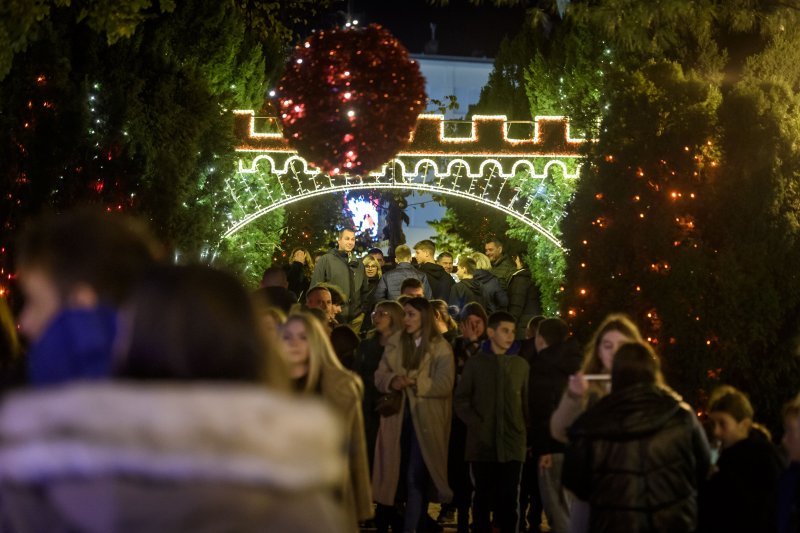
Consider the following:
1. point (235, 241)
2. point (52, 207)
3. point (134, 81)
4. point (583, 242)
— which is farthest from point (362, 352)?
point (235, 241)

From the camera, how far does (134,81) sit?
13531mm

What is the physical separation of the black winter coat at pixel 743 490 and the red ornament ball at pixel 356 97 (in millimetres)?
5904

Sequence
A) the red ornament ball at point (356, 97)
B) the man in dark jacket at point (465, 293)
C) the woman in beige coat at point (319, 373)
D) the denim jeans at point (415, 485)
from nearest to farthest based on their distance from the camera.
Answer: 1. the woman in beige coat at point (319, 373)
2. the denim jeans at point (415, 485)
3. the red ornament ball at point (356, 97)
4. the man in dark jacket at point (465, 293)

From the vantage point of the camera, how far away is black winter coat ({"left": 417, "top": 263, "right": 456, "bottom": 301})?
1731 centimetres

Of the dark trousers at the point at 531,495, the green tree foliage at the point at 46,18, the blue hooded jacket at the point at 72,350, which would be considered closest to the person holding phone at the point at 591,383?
→ the dark trousers at the point at 531,495

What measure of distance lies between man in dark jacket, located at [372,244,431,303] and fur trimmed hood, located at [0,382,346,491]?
536 inches

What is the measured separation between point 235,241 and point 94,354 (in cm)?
1556

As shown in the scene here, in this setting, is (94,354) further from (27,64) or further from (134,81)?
(134,81)

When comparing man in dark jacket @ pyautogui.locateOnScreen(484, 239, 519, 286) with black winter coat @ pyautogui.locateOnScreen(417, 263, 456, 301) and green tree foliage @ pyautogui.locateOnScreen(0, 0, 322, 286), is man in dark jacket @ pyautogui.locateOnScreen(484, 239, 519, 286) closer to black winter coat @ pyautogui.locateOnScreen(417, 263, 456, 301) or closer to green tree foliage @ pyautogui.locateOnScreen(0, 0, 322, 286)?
black winter coat @ pyautogui.locateOnScreen(417, 263, 456, 301)

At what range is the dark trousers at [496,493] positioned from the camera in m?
10.2

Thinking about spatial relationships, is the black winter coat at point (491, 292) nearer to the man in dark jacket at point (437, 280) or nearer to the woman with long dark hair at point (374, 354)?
the man in dark jacket at point (437, 280)

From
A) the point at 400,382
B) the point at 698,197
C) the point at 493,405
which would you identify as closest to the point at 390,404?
the point at 400,382

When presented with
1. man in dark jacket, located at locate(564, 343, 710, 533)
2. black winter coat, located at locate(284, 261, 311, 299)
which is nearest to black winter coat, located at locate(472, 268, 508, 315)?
black winter coat, located at locate(284, 261, 311, 299)

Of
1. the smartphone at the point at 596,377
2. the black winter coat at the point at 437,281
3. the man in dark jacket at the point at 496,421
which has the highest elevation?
the black winter coat at the point at 437,281
